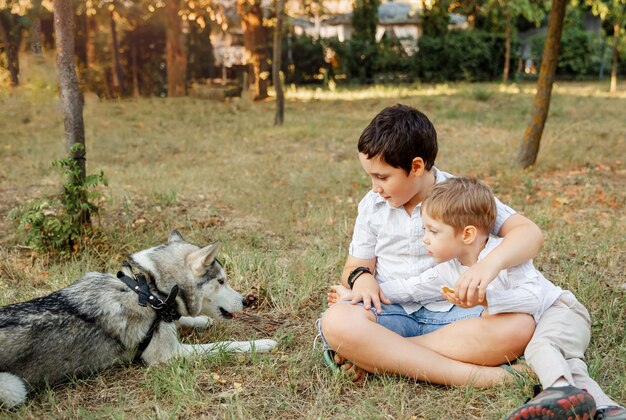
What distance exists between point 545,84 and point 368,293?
5.97 metres

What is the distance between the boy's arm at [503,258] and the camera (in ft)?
8.41

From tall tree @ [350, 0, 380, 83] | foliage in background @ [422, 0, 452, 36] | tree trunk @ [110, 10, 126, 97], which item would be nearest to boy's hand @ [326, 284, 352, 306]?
tree trunk @ [110, 10, 126, 97]

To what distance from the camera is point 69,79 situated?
16.3ft

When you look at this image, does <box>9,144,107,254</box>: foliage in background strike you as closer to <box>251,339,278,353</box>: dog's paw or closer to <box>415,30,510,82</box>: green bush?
<box>251,339,278,353</box>: dog's paw

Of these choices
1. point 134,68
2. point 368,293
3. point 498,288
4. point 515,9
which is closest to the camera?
point 498,288

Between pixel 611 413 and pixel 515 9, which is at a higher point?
pixel 515 9

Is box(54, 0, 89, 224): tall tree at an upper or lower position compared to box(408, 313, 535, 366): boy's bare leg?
upper

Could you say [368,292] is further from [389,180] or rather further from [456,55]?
[456,55]

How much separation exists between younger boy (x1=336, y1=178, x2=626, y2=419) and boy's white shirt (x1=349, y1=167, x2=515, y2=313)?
0.59 ft

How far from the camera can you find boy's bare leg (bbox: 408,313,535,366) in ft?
9.10

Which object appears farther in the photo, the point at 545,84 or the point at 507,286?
the point at 545,84

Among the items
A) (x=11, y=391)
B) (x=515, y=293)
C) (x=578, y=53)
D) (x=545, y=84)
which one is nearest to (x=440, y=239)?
(x=515, y=293)

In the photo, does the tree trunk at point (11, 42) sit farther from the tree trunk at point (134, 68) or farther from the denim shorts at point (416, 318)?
the denim shorts at point (416, 318)

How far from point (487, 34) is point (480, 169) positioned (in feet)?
66.2
